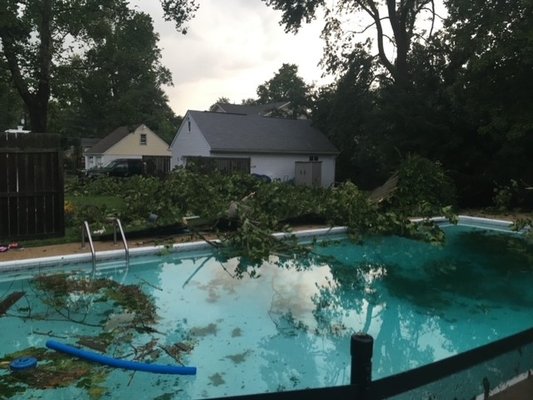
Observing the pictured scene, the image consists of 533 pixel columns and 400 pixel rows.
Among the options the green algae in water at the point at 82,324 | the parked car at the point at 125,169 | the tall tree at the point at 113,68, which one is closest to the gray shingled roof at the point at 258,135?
the tall tree at the point at 113,68

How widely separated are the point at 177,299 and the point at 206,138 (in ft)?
61.9

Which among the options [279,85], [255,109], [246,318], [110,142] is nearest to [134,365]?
[246,318]

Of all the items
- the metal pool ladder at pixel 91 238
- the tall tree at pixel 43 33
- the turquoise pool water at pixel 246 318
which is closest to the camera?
the turquoise pool water at pixel 246 318

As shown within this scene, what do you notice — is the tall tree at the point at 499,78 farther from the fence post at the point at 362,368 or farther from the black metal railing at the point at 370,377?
the fence post at the point at 362,368

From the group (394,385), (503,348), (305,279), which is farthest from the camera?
(305,279)

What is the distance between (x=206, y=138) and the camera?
981 inches

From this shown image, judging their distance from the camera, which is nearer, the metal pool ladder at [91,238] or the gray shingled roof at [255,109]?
the metal pool ladder at [91,238]

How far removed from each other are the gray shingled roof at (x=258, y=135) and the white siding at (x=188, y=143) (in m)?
0.44

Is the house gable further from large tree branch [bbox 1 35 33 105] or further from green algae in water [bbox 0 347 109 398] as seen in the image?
green algae in water [bbox 0 347 109 398]

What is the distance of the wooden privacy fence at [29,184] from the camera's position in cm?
800

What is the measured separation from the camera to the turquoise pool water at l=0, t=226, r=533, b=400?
168 inches

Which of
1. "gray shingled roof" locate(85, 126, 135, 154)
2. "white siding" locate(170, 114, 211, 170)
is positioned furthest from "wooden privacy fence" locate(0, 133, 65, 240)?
"gray shingled roof" locate(85, 126, 135, 154)

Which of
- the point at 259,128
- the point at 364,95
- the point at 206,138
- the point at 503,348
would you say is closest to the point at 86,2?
the point at 206,138

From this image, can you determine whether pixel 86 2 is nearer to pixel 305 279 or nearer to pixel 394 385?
pixel 305 279
